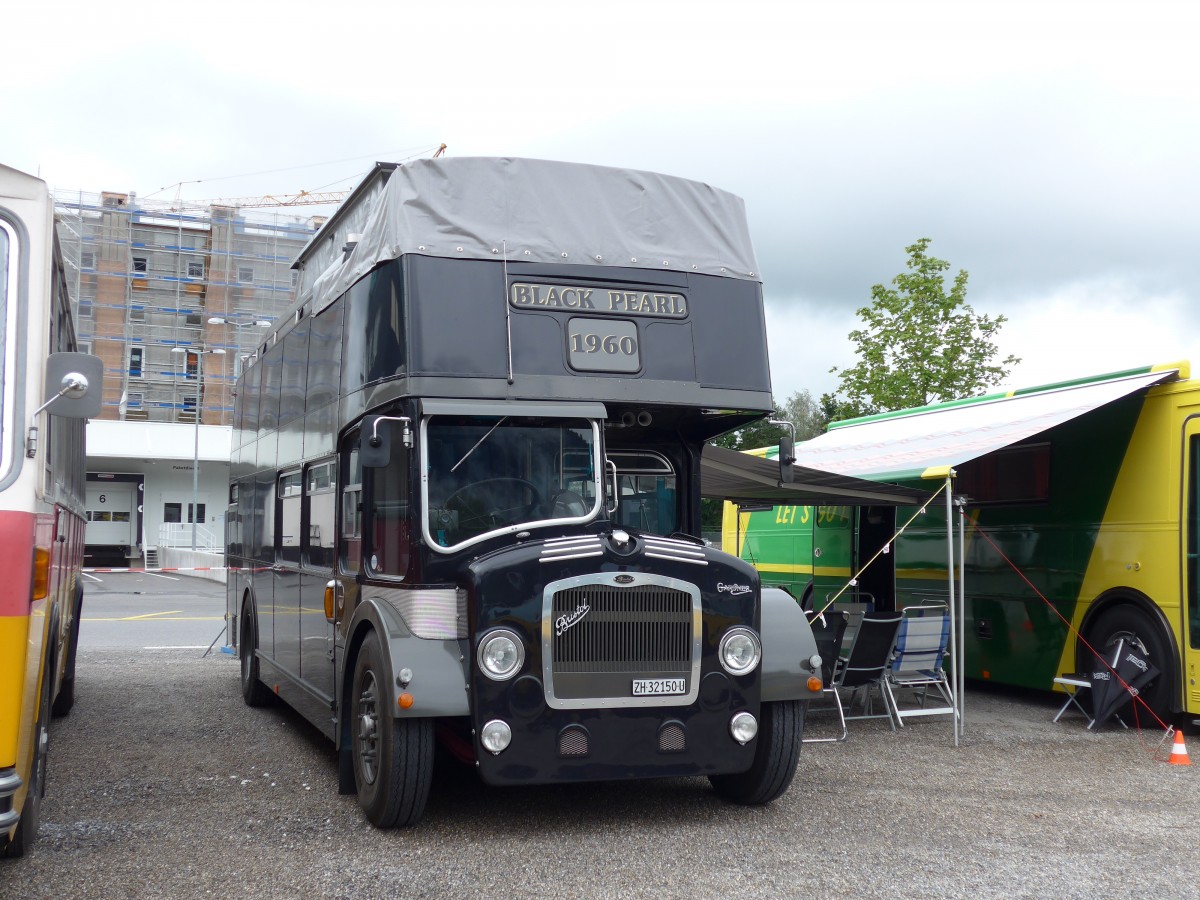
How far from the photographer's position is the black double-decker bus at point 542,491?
639cm

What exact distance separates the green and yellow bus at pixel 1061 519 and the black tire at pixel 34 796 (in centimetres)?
663

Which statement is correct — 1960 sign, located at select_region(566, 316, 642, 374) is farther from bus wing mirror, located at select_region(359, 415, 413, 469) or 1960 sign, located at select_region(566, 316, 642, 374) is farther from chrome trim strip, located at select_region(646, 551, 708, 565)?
chrome trim strip, located at select_region(646, 551, 708, 565)

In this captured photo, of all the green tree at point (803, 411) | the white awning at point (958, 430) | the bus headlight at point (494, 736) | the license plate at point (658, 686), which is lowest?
the bus headlight at point (494, 736)

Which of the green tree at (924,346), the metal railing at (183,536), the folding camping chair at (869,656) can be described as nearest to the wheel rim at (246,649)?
the folding camping chair at (869,656)

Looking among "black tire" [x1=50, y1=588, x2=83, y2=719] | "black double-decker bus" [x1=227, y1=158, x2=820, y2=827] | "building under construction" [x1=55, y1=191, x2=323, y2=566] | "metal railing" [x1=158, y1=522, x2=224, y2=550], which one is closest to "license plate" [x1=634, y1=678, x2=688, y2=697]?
"black double-decker bus" [x1=227, y1=158, x2=820, y2=827]

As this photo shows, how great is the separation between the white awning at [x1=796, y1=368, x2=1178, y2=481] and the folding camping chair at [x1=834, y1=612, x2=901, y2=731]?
4.18 feet

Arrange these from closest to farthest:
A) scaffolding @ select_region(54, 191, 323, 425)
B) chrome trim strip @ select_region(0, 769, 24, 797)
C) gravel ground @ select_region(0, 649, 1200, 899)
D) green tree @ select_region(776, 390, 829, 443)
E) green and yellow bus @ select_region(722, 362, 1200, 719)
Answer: chrome trim strip @ select_region(0, 769, 24, 797) → gravel ground @ select_region(0, 649, 1200, 899) → green and yellow bus @ select_region(722, 362, 1200, 719) → scaffolding @ select_region(54, 191, 323, 425) → green tree @ select_region(776, 390, 829, 443)

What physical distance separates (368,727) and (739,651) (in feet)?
6.84

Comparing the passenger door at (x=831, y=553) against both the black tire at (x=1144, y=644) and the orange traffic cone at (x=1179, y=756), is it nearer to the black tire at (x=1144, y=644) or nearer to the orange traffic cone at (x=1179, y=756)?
the black tire at (x=1144, y=644)

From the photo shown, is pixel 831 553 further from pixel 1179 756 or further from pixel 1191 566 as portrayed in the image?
pixel 1179 756

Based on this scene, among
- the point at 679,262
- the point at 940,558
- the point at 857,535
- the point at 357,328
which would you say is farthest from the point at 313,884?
the point at 857,535

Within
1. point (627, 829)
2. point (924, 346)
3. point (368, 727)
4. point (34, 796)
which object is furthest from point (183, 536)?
point (34, 796)

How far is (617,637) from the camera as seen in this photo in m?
6.50

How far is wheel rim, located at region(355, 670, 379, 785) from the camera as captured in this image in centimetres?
672
